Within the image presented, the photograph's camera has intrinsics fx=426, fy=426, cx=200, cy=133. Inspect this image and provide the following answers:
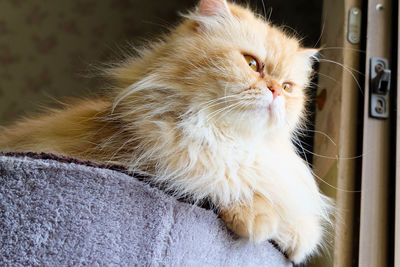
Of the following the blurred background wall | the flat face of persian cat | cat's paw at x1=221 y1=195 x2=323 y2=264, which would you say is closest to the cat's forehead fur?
the flat face of persian cat

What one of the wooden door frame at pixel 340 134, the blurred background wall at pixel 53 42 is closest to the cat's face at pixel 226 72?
the wooden door frame at pixel 340 134

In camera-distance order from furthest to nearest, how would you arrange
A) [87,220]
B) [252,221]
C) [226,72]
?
[226,72]
[252,221]
[87,220]

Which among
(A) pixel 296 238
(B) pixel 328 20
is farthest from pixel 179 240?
(B) pixel 328 20

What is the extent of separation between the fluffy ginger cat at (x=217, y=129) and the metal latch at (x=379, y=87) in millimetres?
237

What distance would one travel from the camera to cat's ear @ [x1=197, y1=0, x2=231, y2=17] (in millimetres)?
1064

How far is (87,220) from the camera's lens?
0.72m

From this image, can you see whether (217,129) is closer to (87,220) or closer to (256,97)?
(256,97)

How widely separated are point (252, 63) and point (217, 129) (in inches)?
7.2

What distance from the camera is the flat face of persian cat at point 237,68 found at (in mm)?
935

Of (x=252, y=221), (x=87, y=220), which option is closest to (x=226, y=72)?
(x=252, y=221)

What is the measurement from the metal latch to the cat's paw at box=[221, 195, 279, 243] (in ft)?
1.64

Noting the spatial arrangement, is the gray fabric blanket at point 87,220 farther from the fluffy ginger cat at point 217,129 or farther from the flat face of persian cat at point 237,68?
the flat face of persian cat at point 237,68

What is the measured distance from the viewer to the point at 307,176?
3.65 ft

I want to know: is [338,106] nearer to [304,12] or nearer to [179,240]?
Result: [179,240]
